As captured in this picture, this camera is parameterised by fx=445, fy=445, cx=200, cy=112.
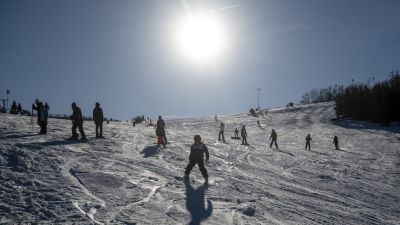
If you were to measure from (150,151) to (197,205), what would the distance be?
1141 centimetres

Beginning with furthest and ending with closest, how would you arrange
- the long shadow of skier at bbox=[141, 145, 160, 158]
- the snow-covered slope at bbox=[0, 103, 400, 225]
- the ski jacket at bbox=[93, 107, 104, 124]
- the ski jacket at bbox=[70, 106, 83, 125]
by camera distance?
the ski jacket at bbox=[93, 107, 104, 124]
the ski jacket at bbox=[70, 106, 83, 125]
the long shadow of skier at bbox=[141, 145, 160, 158]
the snow-covered slope at bbox=[0, 103, 400, 225]

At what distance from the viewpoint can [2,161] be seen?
14.5 m

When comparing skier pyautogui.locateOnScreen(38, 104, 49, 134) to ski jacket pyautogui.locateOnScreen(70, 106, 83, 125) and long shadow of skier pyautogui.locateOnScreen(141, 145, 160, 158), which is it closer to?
ski jacket pyautogui.locateOnScreen(70, 106, 83, 125)

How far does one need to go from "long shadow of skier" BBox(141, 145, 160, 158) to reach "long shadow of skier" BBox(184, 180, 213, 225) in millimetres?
Answer: 7517

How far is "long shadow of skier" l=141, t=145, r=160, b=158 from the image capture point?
2079 cm

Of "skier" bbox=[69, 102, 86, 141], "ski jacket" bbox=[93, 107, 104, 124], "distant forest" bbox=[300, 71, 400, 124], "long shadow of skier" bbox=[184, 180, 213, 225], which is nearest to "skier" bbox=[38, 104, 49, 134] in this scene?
"skier" bbox=[69, 102, 86, 141]

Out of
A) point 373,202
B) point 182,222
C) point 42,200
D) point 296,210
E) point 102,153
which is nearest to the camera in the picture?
point 182,222

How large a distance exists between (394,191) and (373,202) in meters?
4.28

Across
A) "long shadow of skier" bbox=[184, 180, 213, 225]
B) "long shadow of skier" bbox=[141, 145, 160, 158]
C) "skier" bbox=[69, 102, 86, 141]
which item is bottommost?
"long shadow of skier" bbox=[184, 180, 213, 225]


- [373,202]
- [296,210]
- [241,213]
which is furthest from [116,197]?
[373,202]

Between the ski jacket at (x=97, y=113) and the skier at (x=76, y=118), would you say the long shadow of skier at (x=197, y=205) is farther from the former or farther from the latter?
the ski jacket at (x=97, y=113)

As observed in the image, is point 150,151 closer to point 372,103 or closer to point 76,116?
point 76,116

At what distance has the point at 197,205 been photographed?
1107 cm

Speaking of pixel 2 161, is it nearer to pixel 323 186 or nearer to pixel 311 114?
pixel 323 186
